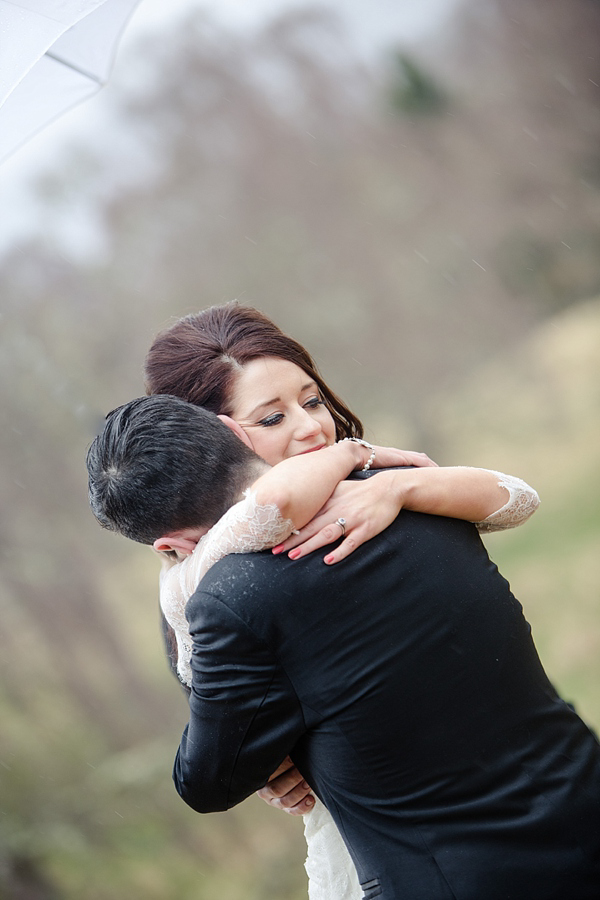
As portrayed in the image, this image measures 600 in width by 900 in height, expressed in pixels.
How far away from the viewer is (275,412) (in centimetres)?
142

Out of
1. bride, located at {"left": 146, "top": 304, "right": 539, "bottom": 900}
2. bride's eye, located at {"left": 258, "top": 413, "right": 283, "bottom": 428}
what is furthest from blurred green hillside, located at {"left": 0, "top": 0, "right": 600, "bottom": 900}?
bride's eye, located at {"left": 258, "top": 413, "right": 283, "bottom": 428}

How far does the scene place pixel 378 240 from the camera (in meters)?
4.52

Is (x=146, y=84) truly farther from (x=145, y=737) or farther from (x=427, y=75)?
(x=145, y=737)

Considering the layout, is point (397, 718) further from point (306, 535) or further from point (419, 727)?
point (306, 535)

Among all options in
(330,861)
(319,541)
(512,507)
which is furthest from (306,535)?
(330,861)

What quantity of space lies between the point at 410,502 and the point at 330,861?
64cm

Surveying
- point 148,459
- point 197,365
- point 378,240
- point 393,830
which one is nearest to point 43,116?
point 197,365

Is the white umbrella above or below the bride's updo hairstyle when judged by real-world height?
above

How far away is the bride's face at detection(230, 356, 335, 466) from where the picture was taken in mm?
1397

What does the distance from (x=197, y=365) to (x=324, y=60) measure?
3.64m

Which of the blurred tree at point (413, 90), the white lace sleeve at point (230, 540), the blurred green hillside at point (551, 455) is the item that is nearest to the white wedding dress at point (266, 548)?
the white lace sleeve at point (230, 540)

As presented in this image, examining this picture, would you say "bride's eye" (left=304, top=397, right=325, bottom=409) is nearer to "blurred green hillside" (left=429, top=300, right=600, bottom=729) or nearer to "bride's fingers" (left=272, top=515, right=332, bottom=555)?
"bride's fingers" (left=272, top=515, right=332, bottom=555)

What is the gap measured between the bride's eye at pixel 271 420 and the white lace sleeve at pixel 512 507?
0.38 meters

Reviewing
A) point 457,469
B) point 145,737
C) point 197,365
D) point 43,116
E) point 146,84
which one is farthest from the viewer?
point 146,84
